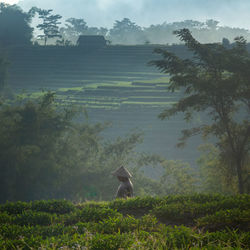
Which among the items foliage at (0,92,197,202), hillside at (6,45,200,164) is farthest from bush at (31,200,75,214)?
hillside at (6,45,200,164)

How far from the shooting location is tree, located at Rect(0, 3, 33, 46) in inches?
3078

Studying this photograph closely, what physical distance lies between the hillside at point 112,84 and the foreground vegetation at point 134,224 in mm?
37879

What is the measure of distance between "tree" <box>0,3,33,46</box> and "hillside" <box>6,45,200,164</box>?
6.29 metres

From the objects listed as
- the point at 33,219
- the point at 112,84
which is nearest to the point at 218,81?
the point at 33,219

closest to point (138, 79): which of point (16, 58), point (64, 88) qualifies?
point (64, 88)

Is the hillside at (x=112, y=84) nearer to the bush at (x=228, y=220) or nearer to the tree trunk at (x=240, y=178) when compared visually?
the tree trunk at (x=240, y=178)

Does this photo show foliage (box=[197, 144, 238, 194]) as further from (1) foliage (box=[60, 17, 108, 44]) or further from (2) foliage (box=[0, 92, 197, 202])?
(1) foliage (box=[60, 17, 108, 44])

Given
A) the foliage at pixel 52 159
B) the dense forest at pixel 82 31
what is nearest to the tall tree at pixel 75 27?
the dense forest at pixel 82 31

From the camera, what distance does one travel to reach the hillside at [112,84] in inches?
1928

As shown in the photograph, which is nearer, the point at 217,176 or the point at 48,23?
the point at 217,176

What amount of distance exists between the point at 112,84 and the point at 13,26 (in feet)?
104

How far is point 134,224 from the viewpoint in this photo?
6254mm

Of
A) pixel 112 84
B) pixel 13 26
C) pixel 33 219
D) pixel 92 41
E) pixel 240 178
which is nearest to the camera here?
pixel 33 219

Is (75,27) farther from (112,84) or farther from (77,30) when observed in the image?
(112,84)
